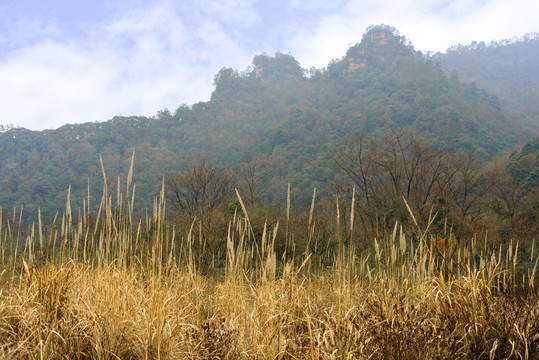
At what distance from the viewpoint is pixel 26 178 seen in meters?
46.8

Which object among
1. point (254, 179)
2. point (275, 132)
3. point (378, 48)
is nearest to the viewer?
point (254, 179)

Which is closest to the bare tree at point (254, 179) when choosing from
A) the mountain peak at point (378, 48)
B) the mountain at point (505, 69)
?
the mountain at point (505, 69)

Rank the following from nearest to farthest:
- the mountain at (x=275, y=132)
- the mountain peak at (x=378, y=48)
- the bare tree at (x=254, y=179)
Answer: the bare tree at (x=254, y=179)
the mountain at (x=275, y=132)
the mountain peak at (x=378, y=48)

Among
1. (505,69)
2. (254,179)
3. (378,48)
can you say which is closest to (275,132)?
(254,179)

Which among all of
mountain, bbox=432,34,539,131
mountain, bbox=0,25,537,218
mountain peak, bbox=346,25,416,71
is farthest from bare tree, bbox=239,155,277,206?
mountain peak, bbox=346,25,416,71

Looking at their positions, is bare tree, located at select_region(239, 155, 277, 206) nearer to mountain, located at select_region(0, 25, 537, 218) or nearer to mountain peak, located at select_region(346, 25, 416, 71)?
mountain, located at select_region(0, 25, 537, 218)

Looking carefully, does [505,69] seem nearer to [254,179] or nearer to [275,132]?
[275,132]

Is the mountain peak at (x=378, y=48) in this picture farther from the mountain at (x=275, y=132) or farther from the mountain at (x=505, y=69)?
the mountain at (x=505, y=69)

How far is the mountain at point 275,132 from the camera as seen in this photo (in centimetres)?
4162

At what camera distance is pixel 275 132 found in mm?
55375

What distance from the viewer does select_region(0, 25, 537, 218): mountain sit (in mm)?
41625

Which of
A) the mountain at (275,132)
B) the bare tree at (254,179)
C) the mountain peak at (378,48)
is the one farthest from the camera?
the mountain peak at (378,48)

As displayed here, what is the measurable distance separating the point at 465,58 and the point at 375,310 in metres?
117

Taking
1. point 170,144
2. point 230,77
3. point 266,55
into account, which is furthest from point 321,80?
point 170,144
